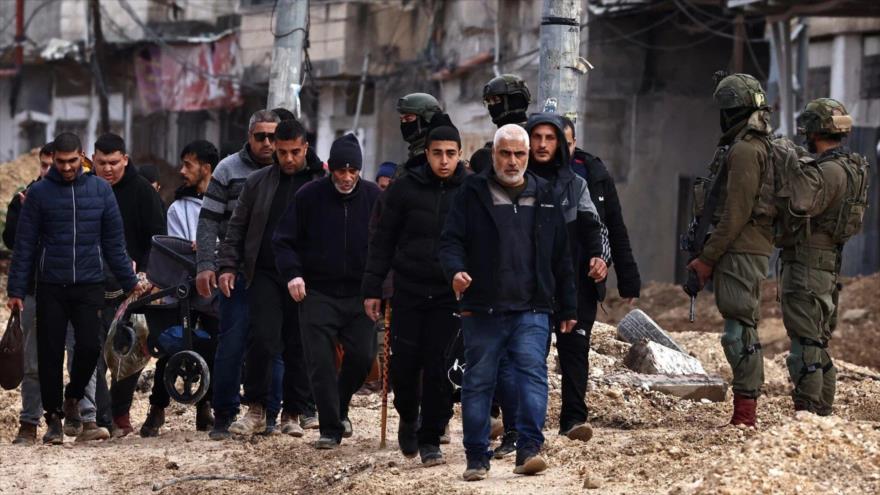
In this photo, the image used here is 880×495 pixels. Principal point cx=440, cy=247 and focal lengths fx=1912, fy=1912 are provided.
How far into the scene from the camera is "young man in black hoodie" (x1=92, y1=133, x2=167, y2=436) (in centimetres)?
1212

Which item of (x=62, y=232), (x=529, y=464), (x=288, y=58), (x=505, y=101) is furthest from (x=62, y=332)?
(x=288, y=58)

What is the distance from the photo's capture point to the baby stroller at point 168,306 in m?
11.6

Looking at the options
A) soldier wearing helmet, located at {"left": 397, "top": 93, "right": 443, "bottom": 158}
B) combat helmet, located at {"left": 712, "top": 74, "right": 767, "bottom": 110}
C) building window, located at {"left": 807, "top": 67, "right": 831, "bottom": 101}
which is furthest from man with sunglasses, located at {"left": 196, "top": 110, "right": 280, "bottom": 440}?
building window, located at {"left": 807, "top": 67, "right": 831, "bottom": 101}

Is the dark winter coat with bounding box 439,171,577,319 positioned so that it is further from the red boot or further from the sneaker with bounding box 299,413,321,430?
the sneaker with bounding box 299,413,321,430

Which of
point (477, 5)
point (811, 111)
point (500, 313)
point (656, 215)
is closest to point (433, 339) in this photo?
point (500, 313)

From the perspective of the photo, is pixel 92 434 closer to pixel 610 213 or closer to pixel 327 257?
pixel 327 257

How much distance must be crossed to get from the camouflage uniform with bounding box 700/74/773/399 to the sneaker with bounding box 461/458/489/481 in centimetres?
166

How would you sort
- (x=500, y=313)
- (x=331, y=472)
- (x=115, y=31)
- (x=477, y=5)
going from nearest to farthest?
1. (x=500, y=313)
2. (x=331, y=472)
3. (x=477, y=5)
4. (x=115, y=31)

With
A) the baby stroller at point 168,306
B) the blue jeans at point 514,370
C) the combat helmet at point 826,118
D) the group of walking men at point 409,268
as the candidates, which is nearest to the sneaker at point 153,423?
the group of walking men at point 409,268

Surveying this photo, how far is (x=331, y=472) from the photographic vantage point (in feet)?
32.0

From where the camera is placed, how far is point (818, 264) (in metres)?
10.5

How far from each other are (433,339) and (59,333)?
9.50 ft

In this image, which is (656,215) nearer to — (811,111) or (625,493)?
(811,111)

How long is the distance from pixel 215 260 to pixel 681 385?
132 inches
